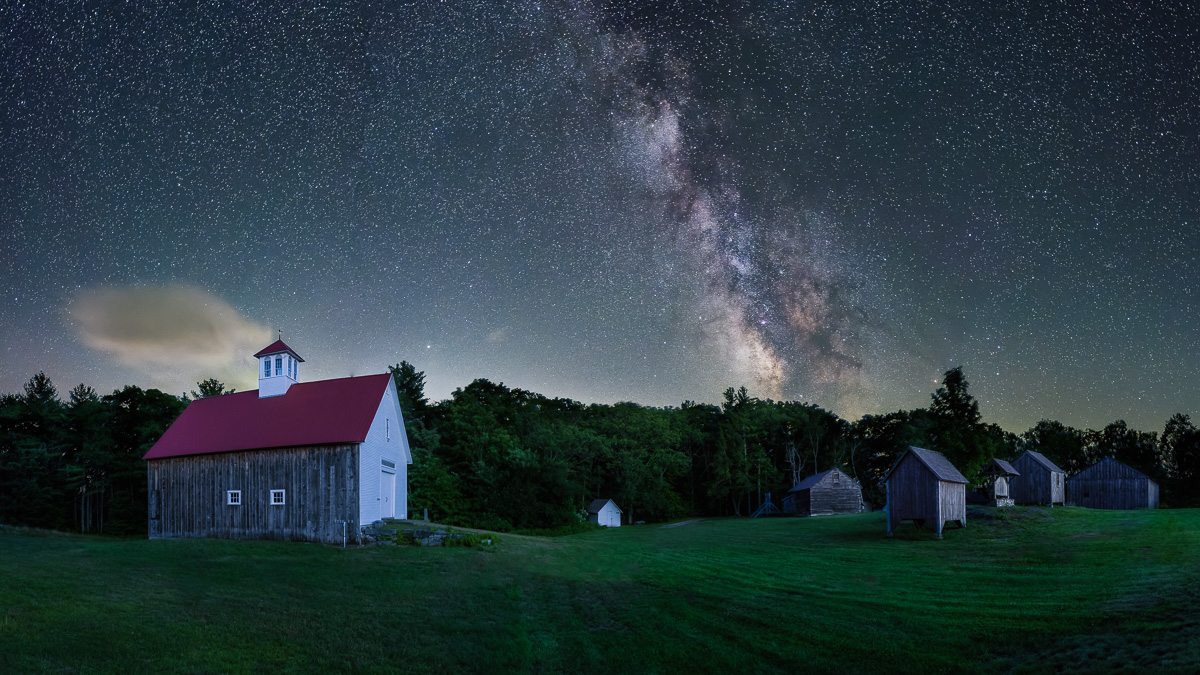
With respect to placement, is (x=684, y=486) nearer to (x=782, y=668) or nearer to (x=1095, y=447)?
(x=1095, y=447)

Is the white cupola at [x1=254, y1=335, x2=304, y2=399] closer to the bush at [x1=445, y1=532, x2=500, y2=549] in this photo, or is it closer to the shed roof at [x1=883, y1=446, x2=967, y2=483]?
the bush at [x1=445, y1=532, x2=500, y2=549]

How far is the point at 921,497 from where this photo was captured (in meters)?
35.4

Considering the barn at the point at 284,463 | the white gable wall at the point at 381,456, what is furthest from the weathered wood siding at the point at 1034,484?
the barn at the point at 284,463

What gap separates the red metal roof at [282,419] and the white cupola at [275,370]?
466 mm

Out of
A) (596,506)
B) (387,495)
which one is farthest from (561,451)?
(387,495)

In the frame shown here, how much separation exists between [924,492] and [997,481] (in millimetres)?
22327

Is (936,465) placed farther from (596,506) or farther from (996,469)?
(596,506)

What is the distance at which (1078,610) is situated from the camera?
13953 millimetres

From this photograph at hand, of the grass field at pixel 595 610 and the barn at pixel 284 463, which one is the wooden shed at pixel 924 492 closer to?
the grass field at pixel 595 610

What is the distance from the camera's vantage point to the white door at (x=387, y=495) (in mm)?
33125

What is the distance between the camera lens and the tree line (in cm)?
4728

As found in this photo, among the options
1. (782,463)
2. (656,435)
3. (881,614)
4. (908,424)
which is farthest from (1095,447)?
(881,614)

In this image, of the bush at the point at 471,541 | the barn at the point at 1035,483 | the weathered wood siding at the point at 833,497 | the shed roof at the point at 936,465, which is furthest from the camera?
the weathered wood siding at the point at 833,497

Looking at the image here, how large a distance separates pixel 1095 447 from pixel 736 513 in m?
59.1
